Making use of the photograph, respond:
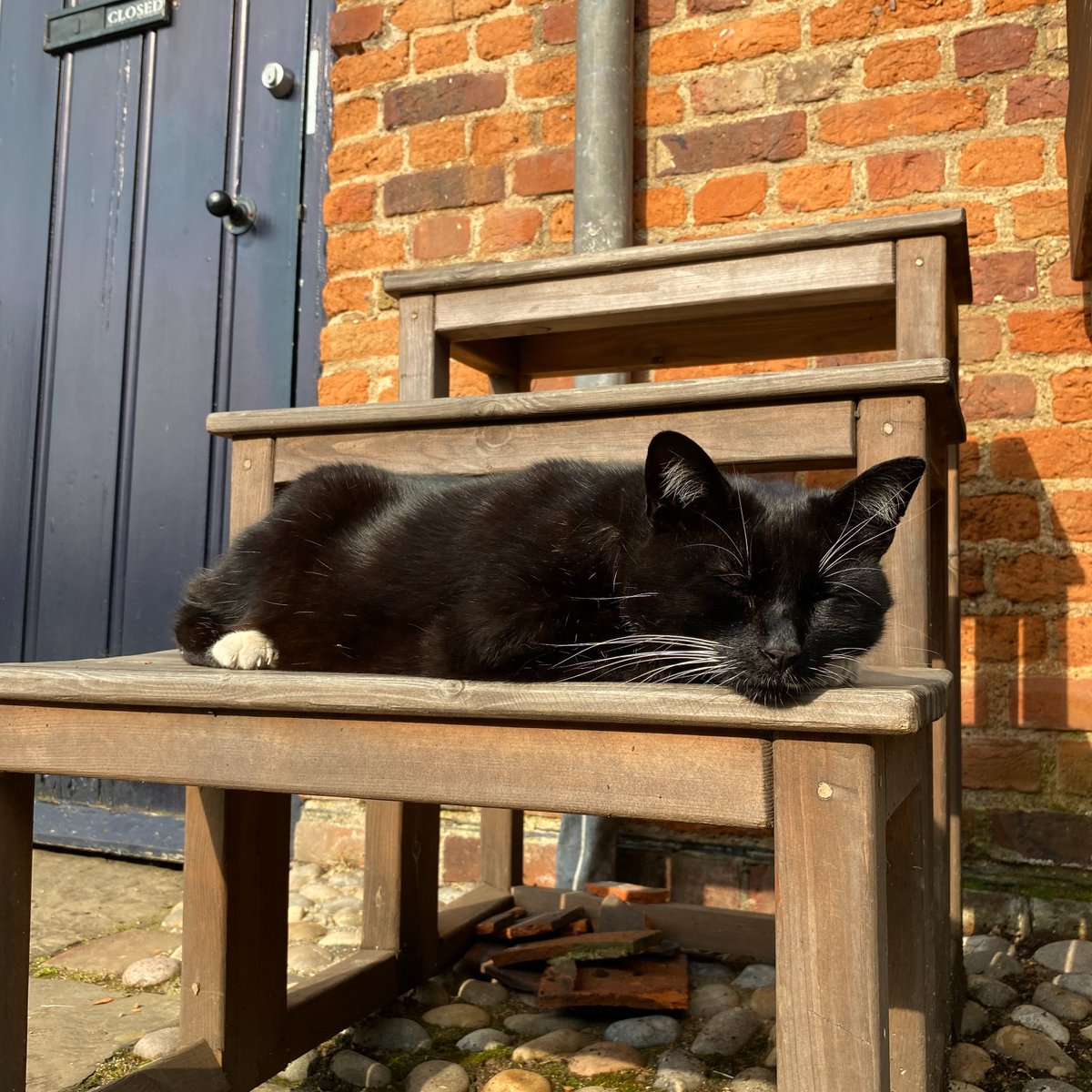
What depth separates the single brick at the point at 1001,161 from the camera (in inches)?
94.2

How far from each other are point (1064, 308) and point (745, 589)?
1634 millimetres

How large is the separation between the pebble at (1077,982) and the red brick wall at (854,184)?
0.29 m

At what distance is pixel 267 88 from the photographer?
3225mm

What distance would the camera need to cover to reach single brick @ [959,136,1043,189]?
2.39 meters

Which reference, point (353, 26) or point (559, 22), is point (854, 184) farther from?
point (353, 26)

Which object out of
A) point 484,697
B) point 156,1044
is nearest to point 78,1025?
point 156,1044

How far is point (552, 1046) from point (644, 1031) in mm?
180

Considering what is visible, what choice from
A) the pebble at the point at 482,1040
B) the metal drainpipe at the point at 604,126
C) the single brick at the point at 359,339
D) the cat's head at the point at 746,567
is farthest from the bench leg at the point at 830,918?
the single brick at the point at 359,339

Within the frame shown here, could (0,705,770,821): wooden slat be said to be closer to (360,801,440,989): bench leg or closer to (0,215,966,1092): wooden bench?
(0,215,966,1092): wooden bench

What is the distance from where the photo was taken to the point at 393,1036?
6.22 ft

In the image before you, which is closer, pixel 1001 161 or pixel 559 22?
pixel 1001 161

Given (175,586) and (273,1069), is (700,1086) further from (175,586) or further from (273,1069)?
(175,586)

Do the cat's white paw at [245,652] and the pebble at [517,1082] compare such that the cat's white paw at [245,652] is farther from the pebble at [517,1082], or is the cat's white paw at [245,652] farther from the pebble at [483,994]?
the pebble at [483,994]

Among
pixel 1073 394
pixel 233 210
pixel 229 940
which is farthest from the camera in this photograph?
pixel 233 210
